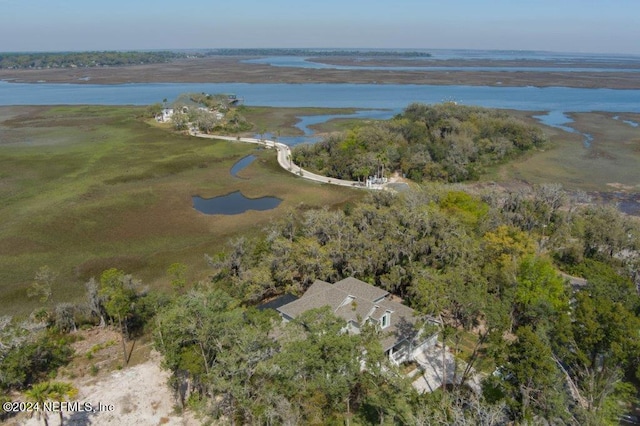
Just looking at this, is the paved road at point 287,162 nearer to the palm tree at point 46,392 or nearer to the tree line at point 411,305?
the tree line at point 411,305

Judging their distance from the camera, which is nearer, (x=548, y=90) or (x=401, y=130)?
(x=401, y=130)

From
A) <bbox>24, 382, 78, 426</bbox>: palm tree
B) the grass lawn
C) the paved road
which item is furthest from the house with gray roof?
the paved road

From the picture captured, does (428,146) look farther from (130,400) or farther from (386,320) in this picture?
(130,400)

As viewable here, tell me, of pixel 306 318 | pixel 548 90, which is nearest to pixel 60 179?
pixel 306 318

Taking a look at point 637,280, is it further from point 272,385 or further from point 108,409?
point 108,409

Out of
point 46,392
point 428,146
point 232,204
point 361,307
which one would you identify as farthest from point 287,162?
point 46,392
